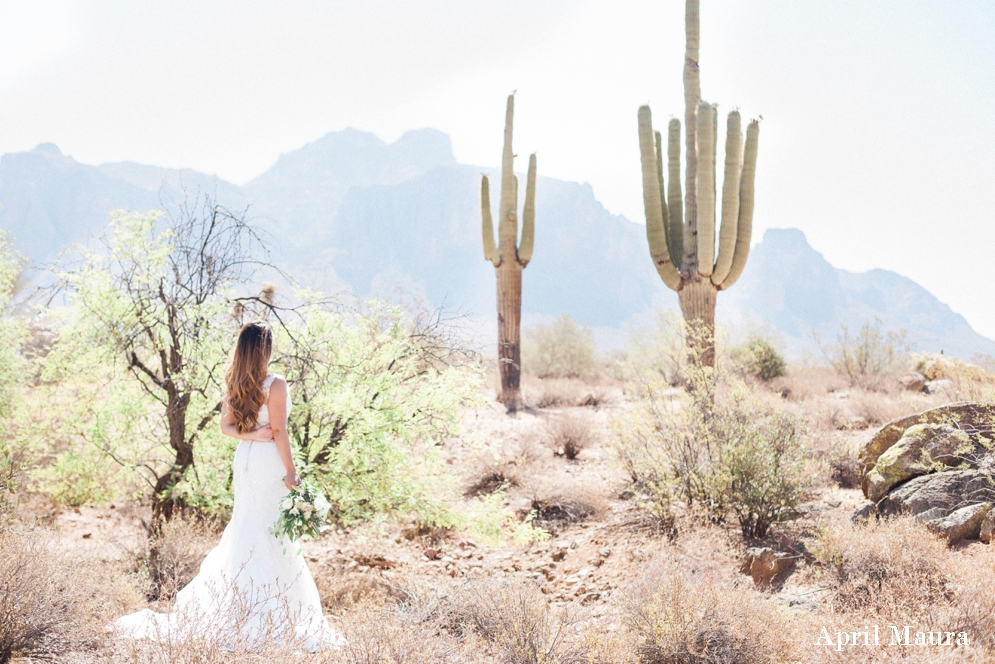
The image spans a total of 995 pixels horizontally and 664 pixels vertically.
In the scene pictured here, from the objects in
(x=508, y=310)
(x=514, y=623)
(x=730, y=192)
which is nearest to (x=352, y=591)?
(x=514, y=623)

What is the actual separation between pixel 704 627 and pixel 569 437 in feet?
21.0

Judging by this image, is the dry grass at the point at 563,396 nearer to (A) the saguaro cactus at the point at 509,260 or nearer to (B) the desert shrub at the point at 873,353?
(A) the saguaro cactus at the point at 509,260

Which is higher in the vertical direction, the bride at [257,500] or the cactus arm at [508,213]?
the cactus arm at [508,213]

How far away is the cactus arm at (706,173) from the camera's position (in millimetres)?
11562

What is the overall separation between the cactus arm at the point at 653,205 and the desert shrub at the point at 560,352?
9462 mm

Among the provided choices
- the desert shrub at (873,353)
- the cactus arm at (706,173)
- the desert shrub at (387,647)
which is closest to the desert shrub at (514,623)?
the desert shrub at (387,647)

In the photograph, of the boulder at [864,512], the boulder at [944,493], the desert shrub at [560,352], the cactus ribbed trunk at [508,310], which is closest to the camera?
the boulder at [944,493]

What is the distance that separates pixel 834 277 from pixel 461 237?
72.5m

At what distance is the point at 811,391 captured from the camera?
14203mm

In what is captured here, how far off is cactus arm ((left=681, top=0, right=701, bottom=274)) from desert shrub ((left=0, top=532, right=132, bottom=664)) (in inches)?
414

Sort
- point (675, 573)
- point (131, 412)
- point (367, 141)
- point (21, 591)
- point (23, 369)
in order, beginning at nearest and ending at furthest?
point (21, 591) → point (675, 573) → point (131, 412) → point (23, 369) → point (367, 141)

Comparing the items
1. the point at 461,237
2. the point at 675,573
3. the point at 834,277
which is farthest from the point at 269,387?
the point at 834,277

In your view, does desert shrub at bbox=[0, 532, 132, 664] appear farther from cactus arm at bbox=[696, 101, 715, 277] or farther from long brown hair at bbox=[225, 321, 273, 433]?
cactus arm at bbox=[696, 101, 715, 277]

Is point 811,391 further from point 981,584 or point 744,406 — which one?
point 981,584
